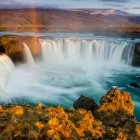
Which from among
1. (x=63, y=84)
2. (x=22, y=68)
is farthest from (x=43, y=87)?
(x=22, y=68)

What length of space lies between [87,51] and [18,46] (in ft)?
28.5

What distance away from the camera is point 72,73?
27.4m

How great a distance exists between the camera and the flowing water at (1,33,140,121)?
62.1 feet

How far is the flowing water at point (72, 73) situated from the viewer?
18.9m

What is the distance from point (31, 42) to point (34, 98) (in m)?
13.8

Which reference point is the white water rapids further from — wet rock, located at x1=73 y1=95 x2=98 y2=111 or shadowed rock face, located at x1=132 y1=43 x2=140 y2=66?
wet rock, located at x1=73 y1=95 x2=98 y2=111

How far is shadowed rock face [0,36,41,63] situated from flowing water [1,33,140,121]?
2.88 ft

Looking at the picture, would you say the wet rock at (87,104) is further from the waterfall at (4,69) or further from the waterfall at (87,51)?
the waterfall at (87,51)

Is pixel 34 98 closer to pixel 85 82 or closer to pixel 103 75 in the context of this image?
pixel 85 82

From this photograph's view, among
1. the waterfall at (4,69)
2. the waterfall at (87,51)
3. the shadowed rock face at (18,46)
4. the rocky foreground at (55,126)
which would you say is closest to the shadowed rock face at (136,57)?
the waterfall at (87,51)

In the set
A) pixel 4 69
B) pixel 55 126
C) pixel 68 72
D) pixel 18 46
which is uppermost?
pixel 55 126

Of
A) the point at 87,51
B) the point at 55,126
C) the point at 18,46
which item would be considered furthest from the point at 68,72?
the point at 55,126

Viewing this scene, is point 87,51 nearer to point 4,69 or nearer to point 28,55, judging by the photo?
point 28,55

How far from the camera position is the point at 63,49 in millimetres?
34188
